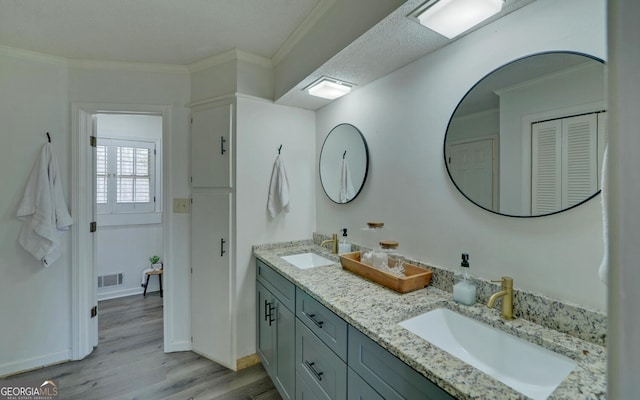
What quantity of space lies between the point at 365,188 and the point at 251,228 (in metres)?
0.97

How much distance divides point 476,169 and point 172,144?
7.50ft

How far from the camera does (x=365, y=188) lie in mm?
1913

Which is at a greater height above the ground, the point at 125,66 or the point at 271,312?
the point at 125,66

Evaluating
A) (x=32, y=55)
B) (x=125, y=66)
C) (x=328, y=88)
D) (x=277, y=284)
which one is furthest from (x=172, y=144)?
(x=277, y=284)

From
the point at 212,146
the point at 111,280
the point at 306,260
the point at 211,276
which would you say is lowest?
the point at 111,280

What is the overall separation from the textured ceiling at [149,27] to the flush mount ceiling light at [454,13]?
700mm

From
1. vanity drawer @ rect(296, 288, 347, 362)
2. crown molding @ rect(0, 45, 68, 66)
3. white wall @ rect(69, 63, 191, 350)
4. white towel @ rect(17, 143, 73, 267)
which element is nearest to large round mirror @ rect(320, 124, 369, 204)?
vanity drawer @ rect(296, 288, 347, 362)

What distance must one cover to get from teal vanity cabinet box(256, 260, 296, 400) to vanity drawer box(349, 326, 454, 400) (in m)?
0.60

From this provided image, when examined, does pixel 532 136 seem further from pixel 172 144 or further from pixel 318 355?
pixel 172 144

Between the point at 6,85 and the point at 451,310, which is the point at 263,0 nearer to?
the point at 451,310

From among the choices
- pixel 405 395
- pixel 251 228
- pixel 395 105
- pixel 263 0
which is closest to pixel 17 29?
pixel 263 0

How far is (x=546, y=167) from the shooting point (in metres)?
1.04

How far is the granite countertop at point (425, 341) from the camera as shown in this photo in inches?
27.7

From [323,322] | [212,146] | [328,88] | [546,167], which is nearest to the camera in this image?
[546,167]
